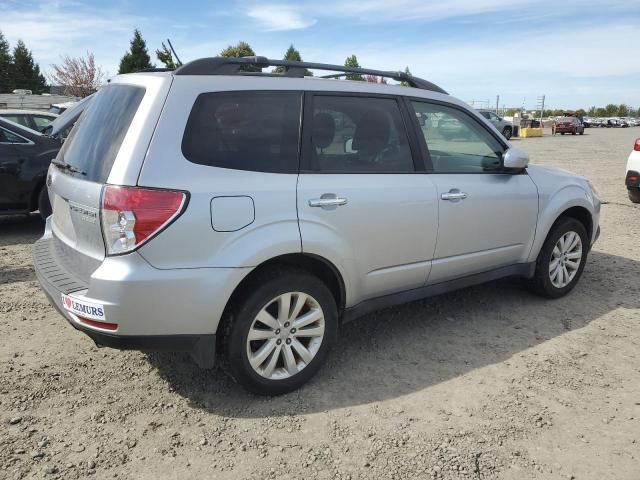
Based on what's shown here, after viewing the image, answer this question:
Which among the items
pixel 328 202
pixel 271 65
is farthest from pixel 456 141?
pixel 271 65

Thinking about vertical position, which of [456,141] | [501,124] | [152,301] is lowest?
[152,301]

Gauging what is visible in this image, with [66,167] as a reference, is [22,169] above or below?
below

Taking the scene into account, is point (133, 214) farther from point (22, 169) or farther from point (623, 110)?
point (623, 110)

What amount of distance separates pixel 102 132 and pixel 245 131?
784 mm

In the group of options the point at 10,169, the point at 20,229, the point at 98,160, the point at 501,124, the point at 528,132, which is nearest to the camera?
the point at 98,160

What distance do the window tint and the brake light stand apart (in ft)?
0.95

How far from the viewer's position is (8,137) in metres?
6.80

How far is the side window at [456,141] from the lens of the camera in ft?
12.5

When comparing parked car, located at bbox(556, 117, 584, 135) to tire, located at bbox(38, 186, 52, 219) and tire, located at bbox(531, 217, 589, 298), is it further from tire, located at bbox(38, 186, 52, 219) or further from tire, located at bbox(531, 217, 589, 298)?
tire, located at bbox(38, 186, 52, 219)

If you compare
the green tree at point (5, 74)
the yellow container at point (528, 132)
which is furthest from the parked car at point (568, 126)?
the green tree at point (5, 74)

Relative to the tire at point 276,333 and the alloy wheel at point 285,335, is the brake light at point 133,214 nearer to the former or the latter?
the tire at point 276,333

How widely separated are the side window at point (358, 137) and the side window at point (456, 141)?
257 mm

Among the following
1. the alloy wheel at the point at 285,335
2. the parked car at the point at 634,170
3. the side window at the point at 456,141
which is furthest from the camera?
the parked car at the point at 634,170

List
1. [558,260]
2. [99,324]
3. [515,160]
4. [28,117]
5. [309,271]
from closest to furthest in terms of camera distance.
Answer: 1. [99,324]
2. [309,271]
3. [515,160]
4. [558,260]
5. [28,117]
